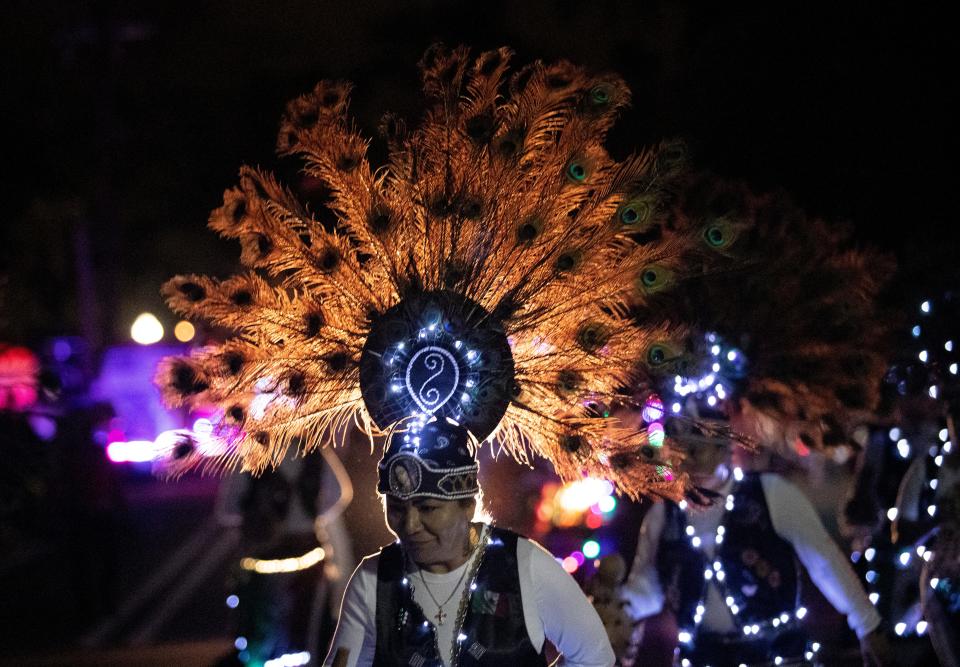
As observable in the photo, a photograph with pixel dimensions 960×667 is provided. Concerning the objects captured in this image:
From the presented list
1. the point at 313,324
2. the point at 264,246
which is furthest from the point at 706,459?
the point at 264,246

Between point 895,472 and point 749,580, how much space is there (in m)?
3.10

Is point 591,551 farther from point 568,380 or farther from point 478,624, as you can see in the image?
point 478,624

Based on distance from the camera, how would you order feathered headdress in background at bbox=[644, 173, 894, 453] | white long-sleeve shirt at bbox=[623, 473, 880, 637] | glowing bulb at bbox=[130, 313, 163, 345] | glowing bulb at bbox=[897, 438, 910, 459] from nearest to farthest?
white long-sleeve shirt at bbox=[623, 473, 880, 637]
feathered headdress in background at bbox=[644, 173, 894, 453]
glowing bulb at bbox=[897, 438, 910, 459]
glowing bulb at bbox=[130, 313, 163, 345]

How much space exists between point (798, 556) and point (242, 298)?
2.73m

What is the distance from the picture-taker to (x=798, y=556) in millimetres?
5445

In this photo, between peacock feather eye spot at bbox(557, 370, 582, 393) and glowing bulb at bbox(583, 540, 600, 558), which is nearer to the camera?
peacock feather eye spot at bbox(557, 370, 582, 393)

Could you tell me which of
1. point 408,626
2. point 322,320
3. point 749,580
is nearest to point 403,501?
point 408,626

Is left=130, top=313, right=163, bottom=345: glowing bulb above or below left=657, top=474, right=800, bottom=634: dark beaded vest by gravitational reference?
above

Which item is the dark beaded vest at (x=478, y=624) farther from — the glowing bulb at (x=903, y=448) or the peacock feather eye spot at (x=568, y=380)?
the glowing bulb at (x=903, y=448)

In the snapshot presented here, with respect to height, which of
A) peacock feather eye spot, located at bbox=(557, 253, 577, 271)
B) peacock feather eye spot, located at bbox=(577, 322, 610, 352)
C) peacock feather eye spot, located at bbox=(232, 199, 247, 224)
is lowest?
peacock feather eye spot, located at bbox=(577, 322, 610, 352)

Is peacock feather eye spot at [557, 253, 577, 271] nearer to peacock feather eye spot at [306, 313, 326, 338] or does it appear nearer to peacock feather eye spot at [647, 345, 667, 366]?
peacock feather eye spot at [647, 345, 667, 366]

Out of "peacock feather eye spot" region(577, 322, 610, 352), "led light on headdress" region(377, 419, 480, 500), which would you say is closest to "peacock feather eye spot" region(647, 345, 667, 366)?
"peacock feather eye spot" region(577, 322, 610, 352)

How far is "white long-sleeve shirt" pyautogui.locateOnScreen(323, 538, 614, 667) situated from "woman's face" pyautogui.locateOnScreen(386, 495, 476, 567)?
9 centimetres

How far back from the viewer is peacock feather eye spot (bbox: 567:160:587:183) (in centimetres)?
446
